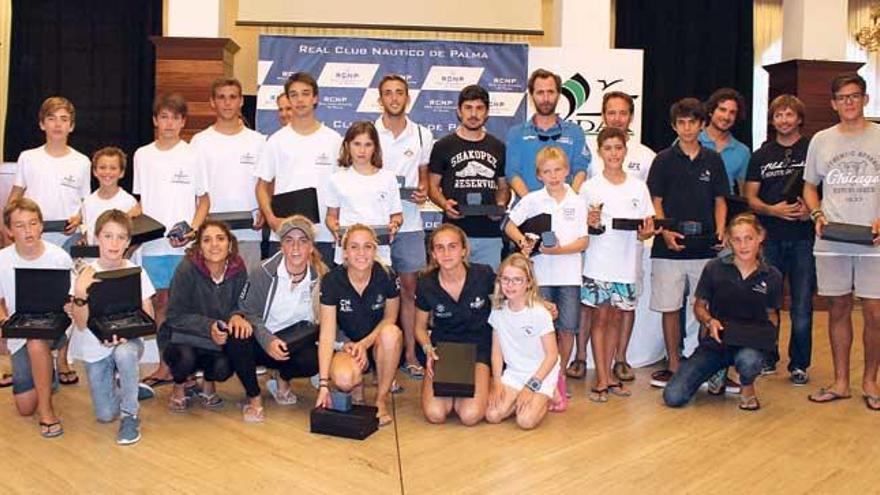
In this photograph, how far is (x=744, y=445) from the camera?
3623 millimetres

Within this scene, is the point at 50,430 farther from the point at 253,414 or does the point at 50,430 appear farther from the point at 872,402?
the point at 872,402

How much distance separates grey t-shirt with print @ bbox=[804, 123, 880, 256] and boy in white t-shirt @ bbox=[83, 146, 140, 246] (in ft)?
11.8

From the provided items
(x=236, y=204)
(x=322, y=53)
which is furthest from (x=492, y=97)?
(x=236, y=204)

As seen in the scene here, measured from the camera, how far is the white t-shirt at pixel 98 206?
4.46 metres

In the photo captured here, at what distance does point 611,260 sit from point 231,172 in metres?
2.14

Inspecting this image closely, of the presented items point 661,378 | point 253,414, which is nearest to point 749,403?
point 661,378

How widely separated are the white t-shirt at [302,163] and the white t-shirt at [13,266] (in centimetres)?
116

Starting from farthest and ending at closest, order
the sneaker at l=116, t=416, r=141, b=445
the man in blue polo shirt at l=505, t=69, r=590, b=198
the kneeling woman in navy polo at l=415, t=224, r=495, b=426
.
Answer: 1. the man in blue polo shirt at l=505, t=69, r=590, b=198
2. the kneeling woman in navy polo at l=415, t=224, r=495, b=426
3. the sneaker at l=116, t=416, r=141, b=445

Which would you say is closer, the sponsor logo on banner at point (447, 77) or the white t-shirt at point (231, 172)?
the white t-shirt at point (231, 172)

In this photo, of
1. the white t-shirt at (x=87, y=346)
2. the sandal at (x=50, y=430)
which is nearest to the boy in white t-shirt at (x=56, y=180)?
the white t-shirt at (x=87, y=346)

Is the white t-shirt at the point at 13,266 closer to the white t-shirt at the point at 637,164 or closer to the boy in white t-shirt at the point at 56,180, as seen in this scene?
the boy in white t-shirt at the point at 56,180

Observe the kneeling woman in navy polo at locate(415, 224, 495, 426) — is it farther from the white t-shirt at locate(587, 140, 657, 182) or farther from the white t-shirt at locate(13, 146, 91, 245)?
the white t-shirt at locate(13, 146, 91, 245)

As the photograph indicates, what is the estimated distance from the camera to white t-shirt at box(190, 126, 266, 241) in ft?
15.4

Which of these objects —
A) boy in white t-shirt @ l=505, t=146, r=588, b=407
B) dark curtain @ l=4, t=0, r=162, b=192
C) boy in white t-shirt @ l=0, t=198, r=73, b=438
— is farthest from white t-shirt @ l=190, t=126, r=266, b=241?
dark curtain @ l=4, t=0, r=162, b=192
